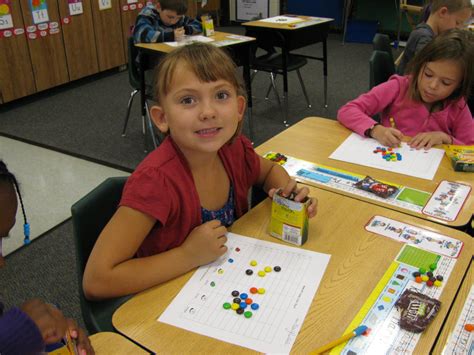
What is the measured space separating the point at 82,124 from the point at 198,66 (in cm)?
299

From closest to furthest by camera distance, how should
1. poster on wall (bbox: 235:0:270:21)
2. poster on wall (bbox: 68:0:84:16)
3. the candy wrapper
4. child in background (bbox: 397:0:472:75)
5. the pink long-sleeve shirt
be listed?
1. the candy wrapper
2. the pink long-sleeve shirt
3. child in background (bbox: 397:0:472:75)
4. poster on wall (bbox: 68:0:84:16)
5. poster on wall (bbox: 235:0:270:21)

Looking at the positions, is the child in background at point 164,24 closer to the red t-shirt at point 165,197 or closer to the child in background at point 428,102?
the child in background at point 428,102

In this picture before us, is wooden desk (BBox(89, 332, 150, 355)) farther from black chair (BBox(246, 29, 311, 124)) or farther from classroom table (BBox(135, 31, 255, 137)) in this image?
black chair (BBox(246, 29, 311, 124))

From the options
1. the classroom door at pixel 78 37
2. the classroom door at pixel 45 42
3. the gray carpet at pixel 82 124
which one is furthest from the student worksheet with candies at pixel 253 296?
the classroom door at pixel 78 37

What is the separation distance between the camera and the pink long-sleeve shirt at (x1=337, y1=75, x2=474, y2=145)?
1817mm

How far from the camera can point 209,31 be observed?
3465 millimetres

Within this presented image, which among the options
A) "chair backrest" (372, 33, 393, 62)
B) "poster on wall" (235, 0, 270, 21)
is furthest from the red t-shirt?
"poster on wall" (235, 0, 270, 21)

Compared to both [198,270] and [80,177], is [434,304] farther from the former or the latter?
[80,177]

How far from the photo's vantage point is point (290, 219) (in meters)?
1.07

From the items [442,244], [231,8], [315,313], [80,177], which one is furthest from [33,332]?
[231,8]

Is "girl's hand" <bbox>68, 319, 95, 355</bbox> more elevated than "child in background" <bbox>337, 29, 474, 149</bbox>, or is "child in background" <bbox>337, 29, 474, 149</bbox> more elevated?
"child in background" <bbox>337, 29, 474, 149</bbox>

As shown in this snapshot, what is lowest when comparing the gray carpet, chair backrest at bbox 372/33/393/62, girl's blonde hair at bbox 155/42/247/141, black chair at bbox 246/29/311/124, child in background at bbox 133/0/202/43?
the gray carpet

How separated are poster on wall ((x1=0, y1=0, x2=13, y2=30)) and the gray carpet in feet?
2.37

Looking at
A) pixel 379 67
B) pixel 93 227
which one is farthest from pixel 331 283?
pixel 379 67
